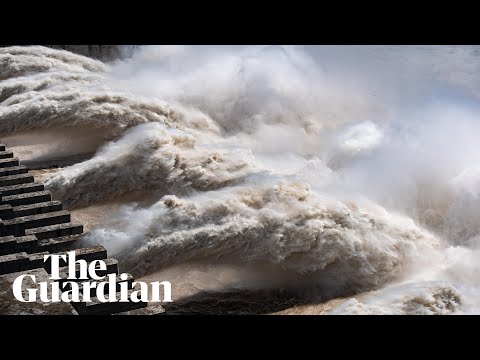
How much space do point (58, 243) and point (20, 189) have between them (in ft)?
7.03

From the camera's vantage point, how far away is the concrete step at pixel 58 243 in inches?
420

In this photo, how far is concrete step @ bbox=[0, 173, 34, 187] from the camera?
13008 millimetres

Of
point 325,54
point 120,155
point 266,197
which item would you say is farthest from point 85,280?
point 325,54

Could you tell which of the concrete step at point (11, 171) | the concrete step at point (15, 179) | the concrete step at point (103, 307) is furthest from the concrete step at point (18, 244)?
the concrete step at point (11, 171)

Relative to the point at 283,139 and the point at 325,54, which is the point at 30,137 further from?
the point at 325,54

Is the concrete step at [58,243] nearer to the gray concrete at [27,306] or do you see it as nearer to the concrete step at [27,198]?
the concrete step at [27,198]

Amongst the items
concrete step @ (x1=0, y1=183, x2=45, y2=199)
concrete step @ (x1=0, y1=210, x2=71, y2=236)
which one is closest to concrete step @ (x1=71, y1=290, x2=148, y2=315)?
concrete step @ (x1=0, y1=210, x2=71, y2=236)

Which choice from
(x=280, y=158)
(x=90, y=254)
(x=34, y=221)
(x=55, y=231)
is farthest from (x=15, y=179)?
(x=280, y=158)

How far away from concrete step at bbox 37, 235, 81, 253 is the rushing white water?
1.29 ft

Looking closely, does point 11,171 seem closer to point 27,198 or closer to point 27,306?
point 27,198

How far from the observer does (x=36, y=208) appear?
38.2ft

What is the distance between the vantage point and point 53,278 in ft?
30.1

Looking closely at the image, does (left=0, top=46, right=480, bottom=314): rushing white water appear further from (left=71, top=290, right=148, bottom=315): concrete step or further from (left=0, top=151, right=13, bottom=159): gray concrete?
(left=71, top=290, right=148, bottom=315): concrete step

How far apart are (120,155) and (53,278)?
5602mm
